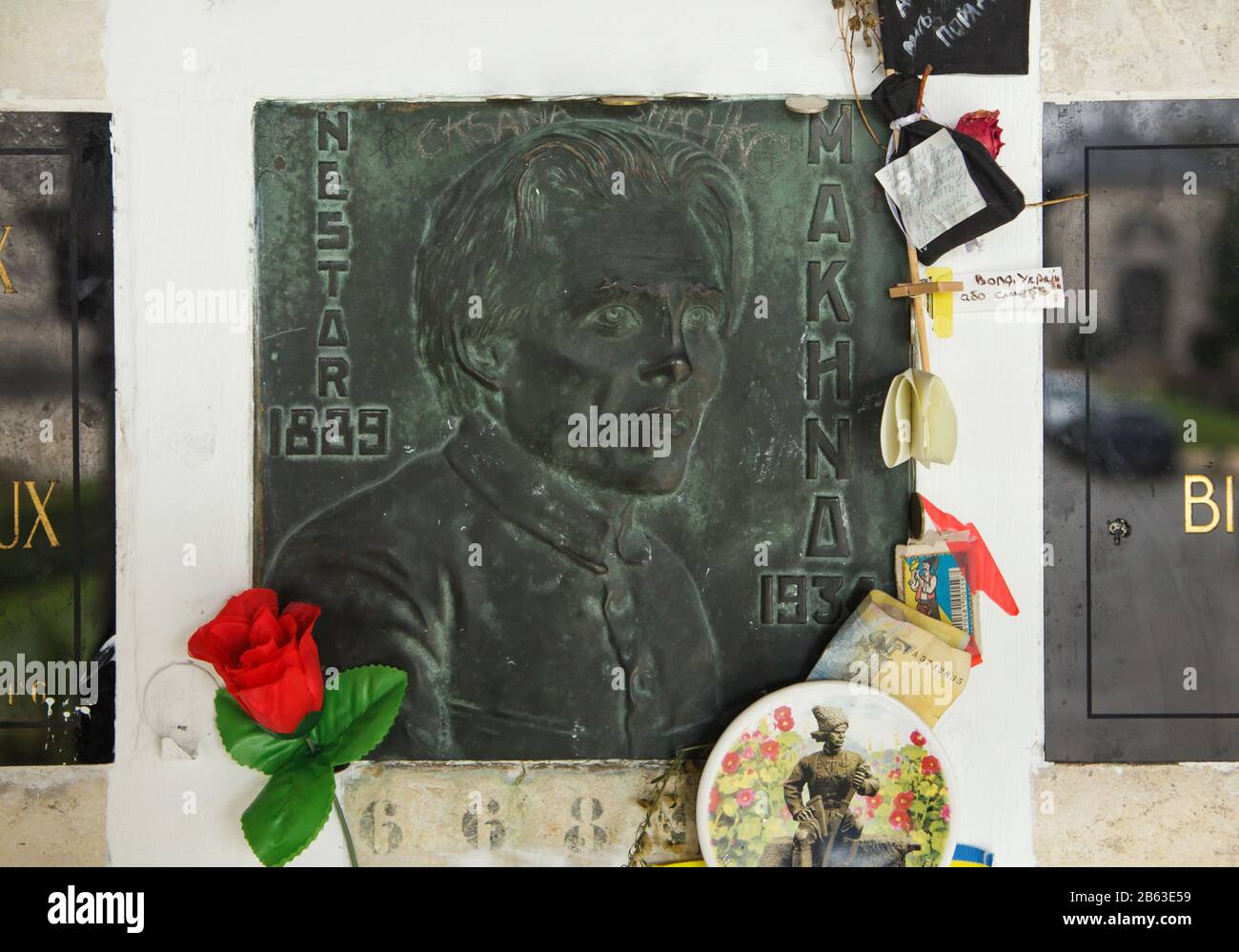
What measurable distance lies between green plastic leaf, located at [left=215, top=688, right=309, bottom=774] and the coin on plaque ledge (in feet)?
6.72

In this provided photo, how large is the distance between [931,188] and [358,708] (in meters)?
1.96

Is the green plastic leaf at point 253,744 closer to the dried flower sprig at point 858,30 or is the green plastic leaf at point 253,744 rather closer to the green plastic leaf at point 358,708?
the green plastic leaf at point 358,708

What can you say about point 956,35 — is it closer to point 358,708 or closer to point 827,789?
point 827,789

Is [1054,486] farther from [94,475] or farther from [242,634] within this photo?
[94,475]

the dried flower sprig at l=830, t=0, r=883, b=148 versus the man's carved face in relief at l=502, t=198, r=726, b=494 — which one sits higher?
the dried flower sprig at l=830, t=0, r=883, b=148

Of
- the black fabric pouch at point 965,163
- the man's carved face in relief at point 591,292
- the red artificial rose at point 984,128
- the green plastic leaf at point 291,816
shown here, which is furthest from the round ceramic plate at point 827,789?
the red artificial rose at point 984,128

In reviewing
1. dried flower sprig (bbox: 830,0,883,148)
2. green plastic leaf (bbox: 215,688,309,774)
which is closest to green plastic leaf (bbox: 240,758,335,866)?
green plastic leaf (bbox: 215,688,309,774)

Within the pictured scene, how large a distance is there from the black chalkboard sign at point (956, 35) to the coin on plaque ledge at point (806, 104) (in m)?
0.20

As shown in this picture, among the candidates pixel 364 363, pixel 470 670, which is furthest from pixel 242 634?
pixel 364 363

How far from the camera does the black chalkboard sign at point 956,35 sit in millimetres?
1970

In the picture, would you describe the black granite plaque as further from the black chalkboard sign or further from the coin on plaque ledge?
the coin on plaque ledge

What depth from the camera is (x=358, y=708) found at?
1.88m

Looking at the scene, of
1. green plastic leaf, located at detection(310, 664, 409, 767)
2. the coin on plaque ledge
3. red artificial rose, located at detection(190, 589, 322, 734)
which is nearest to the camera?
red artificial rose, located at detection(190, 589, 322, 734)

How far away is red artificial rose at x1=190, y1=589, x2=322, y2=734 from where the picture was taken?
67.4 inches
